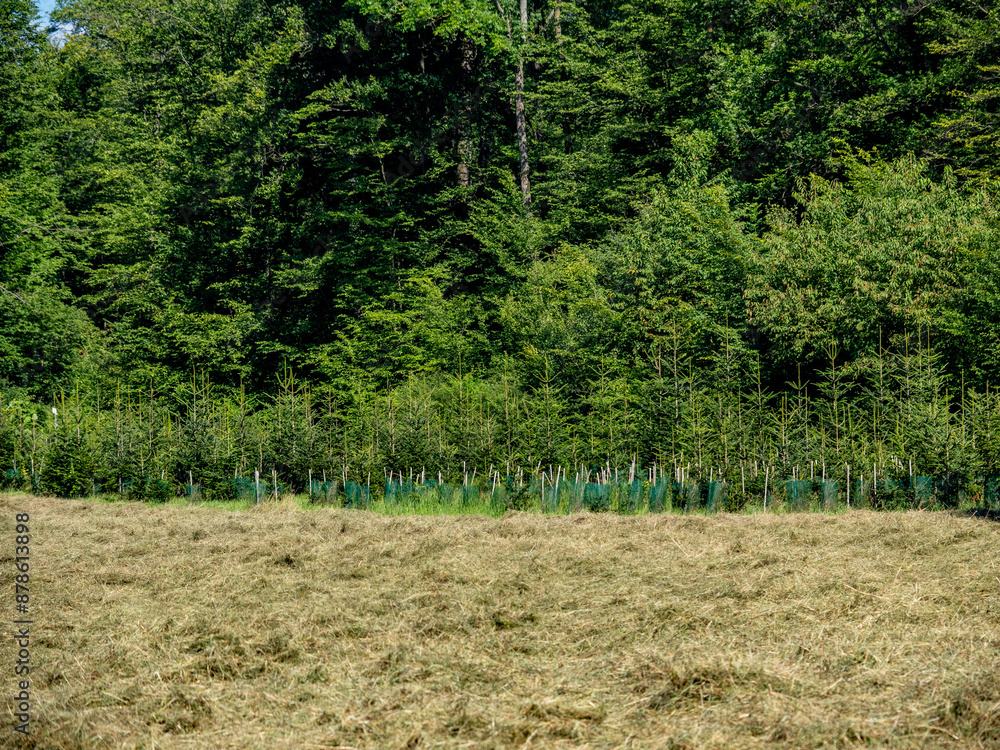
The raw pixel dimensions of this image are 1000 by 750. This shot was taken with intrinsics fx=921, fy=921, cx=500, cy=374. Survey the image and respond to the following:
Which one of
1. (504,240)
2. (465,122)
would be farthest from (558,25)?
(504,240)

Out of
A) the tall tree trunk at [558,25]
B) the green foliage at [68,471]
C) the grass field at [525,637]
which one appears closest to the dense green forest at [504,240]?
the green foliage at [68,471]

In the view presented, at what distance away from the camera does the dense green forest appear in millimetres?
12422

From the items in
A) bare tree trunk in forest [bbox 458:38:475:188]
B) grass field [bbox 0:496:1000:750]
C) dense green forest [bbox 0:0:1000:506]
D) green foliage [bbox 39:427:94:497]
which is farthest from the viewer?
bare tree trunk in forest [bbox 458:38:475:188]

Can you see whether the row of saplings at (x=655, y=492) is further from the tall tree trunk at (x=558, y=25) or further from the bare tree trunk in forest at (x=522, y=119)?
the tall tree trunk at (x=558, y=25)

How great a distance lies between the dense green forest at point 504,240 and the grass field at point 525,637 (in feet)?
12.4

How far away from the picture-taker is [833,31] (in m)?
21.0

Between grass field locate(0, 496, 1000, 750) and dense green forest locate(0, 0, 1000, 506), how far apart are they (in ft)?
12.4

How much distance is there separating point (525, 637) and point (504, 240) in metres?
17.4

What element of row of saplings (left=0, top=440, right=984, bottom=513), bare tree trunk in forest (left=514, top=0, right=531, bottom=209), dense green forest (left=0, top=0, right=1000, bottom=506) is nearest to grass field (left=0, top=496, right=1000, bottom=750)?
row of saplings (left=0, top=440, right=984, bottom=513)

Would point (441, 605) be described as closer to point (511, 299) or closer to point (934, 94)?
point (511, 299)

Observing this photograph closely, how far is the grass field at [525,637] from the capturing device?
3.84 metres

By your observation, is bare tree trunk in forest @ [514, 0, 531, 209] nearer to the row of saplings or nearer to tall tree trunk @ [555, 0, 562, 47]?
tall tree trunk @ [555, 0, 562, 47]

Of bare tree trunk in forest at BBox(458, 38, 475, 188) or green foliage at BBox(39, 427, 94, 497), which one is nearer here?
green foliage at BBox(39, 427, 94, 497)

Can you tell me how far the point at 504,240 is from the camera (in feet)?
71.8
